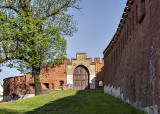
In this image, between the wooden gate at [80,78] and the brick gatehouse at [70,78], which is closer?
the brick gatehouse at [70,78]

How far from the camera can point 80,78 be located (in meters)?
37.8

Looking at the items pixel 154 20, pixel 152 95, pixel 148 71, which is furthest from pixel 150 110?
pixel 154 20

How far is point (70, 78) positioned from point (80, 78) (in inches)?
57.4

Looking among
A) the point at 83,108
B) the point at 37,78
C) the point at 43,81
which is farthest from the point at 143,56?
the point at 43,81

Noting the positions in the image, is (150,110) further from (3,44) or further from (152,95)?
(3,44)

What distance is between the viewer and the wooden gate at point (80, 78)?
37.8 meters

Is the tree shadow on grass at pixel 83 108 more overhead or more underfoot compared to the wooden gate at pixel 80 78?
more underfoot

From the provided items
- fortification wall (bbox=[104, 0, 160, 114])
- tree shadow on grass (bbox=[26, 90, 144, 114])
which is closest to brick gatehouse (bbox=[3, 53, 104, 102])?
tree shadow on grass (bbox=[26, 90, 144, 114])

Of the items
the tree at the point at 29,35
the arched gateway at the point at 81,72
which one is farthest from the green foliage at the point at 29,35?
the arched gateway at the point at 81,72

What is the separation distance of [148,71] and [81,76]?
26.4m

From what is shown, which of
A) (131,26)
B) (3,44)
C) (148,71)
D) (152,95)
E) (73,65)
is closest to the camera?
(152,95)

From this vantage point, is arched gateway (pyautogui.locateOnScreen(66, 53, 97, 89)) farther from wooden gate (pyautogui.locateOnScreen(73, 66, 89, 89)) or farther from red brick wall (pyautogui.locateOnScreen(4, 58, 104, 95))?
red brick wall (pyautogui.locateOnScreen(4, 58, 104, 95))

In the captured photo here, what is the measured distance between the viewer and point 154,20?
1098cm

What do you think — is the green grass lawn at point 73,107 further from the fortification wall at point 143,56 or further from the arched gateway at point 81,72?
the arched gateway at point 81,72
